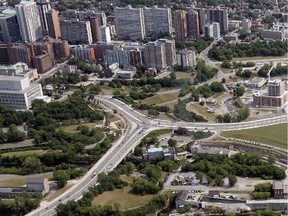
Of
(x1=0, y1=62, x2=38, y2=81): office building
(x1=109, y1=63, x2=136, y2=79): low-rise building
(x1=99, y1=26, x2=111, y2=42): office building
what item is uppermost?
(x1=99, y1=26, x2=111, y2=42): office building

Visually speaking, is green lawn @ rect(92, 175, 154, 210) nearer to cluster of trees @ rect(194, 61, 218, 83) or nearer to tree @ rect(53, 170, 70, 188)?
tree @ rect(53, 170, 70, 188)

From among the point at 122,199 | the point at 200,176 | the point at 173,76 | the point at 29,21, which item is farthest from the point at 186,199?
the point at 29,21

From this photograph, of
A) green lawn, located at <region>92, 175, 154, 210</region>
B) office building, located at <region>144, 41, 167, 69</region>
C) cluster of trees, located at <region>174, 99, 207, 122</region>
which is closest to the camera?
green lawn, located at <region>92, 175, 154, 210</region>

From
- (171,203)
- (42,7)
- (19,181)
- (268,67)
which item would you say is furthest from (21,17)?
(171,203)

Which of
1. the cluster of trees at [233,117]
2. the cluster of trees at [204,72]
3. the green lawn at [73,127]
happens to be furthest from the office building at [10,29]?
the cluster of trees at [233,117]

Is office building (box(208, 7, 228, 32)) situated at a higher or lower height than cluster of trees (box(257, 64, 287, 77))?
higher

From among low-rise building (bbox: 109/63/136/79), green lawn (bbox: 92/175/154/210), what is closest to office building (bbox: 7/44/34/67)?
low-rise building (bbox: 109/63/136/79)

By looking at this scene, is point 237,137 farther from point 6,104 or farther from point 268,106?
point 6,104
